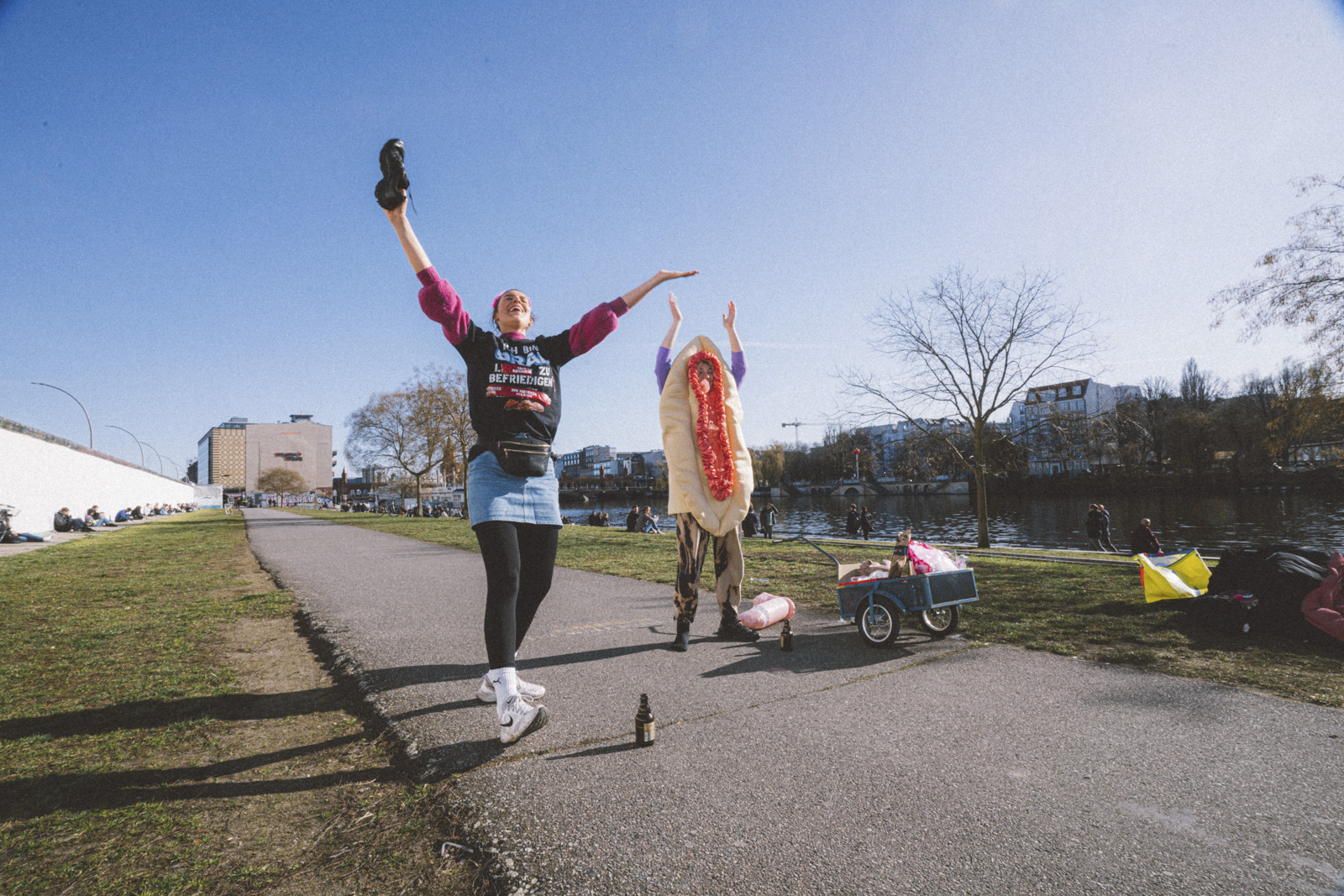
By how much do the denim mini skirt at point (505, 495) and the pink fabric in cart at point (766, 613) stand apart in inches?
81.0

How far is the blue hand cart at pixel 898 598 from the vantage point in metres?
4.37

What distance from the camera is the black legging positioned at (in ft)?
9.84

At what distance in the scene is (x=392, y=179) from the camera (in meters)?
2.96

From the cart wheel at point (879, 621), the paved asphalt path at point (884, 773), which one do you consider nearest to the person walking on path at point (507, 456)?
the paved asphalt path at point (884, 773)

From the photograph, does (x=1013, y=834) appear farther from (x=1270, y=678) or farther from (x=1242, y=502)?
(x=1242, y=502)

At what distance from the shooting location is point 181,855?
6.50 feet

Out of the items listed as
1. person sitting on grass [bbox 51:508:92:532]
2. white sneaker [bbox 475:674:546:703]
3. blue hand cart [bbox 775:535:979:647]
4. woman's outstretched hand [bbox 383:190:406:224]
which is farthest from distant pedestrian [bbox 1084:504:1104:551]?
person sitting on grass [bbox 51:508:92:532]

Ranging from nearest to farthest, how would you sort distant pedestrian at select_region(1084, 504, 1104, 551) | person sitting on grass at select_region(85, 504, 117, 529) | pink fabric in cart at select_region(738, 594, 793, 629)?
1. pink fabric in cart at select_region(738, 594, 793, 629)
2. distant pedestrian at select_region(1084, 504, 1104, 551)
3. person sitting on grass at select_region(85, 504, 117, 529)

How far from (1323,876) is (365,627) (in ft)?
19.2

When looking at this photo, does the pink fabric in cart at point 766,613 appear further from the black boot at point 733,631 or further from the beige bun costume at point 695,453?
the beige bun costume at point 695,453

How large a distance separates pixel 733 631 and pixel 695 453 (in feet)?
4.50

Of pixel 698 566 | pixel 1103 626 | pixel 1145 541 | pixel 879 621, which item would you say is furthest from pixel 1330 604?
pixel 1145 541

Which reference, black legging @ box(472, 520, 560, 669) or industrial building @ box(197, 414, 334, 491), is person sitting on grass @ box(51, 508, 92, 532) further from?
industrial building @ box(197, 414, 334, 491)

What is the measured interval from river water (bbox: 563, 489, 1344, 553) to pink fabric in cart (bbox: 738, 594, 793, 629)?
21.4 m
